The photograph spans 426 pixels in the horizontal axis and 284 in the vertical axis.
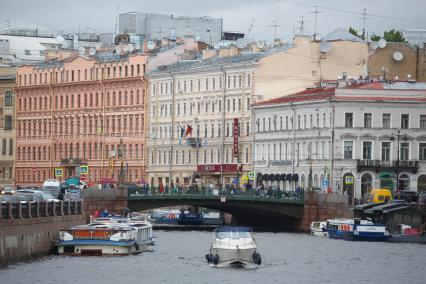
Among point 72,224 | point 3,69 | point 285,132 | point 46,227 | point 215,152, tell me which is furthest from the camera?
point 3,69

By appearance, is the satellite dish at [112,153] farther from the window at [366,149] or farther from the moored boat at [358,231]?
the moored boat at [358,231]

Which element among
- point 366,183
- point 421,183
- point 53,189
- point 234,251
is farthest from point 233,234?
point 421,183

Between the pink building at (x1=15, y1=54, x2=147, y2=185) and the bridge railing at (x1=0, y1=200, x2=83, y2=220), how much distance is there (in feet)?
147

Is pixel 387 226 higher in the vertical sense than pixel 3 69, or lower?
lower

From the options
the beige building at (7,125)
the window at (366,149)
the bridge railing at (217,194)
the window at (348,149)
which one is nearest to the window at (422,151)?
the window at (366,149)

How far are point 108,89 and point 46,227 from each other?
61.0 metres

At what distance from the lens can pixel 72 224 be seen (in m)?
73.1

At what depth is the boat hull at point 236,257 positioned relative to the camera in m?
66.0

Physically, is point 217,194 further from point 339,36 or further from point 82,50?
point 82,50

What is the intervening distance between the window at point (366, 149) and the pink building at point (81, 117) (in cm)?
2112

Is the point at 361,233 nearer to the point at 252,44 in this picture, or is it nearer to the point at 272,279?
the point at 272,279

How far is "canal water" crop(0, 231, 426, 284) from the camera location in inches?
2365

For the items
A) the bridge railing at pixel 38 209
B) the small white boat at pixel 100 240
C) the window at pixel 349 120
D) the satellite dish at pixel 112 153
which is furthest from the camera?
the satellite dish at pixel 112 153

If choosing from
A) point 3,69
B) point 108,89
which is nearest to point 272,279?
point 108,89
